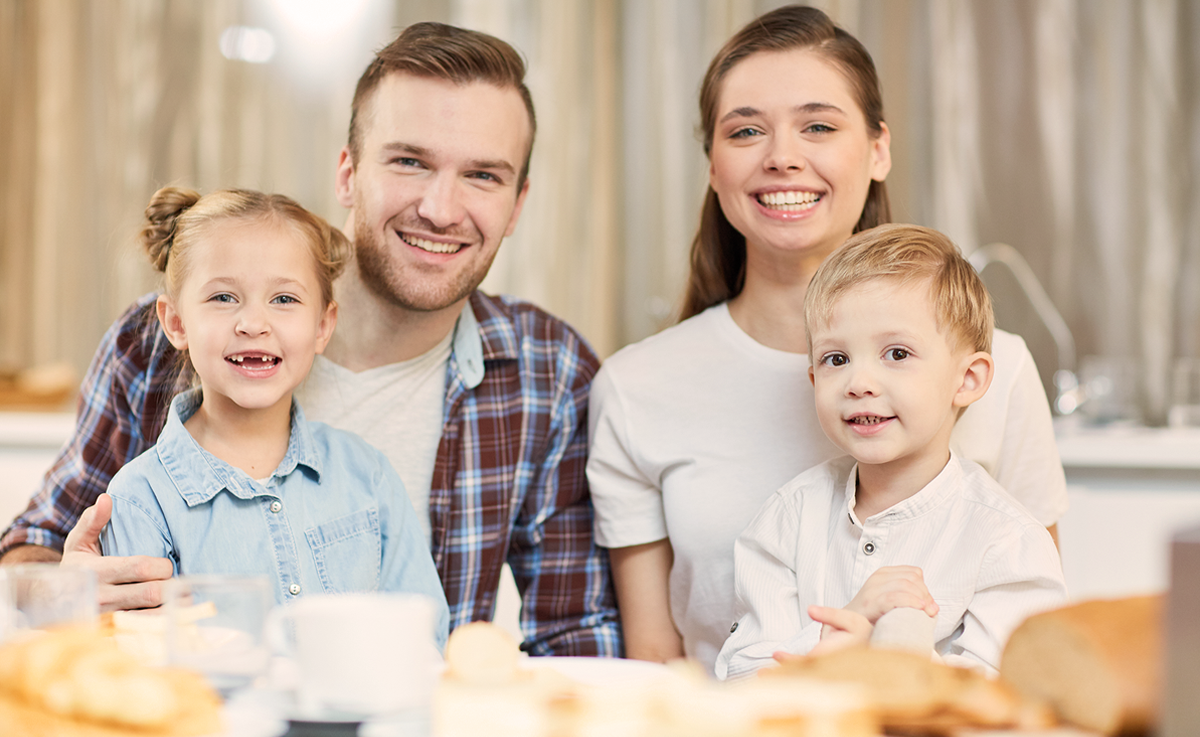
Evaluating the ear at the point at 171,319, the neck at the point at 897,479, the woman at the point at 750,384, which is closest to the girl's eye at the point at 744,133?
the woman at the point at 750,384

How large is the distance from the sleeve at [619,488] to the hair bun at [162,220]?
2.14ft

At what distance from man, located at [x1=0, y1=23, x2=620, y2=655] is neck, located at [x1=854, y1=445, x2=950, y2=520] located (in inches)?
22.8

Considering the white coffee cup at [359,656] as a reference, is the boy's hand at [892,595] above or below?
below

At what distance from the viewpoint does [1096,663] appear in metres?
0.61

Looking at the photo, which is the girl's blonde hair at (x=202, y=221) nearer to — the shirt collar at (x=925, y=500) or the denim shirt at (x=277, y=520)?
the denim shirt at (x=277, y=520)

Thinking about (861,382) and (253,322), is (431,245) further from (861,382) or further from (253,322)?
(861,382)

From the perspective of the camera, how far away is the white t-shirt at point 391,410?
162 cm

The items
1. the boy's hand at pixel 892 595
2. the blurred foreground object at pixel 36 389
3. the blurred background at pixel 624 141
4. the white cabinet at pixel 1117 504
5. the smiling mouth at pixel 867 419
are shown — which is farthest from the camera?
the blurred foreground object at pixel 36 389

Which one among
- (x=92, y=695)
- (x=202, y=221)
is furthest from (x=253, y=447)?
(x=92, y=695)

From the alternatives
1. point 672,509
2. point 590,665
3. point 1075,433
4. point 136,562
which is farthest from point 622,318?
point 590,665

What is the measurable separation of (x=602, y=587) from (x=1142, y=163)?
2200 mm

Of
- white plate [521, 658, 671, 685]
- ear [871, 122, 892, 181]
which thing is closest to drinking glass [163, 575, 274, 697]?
white plate [521, 658, 671, 685]

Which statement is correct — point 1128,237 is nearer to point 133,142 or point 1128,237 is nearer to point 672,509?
point 672,509

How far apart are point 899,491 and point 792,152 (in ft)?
1.71
